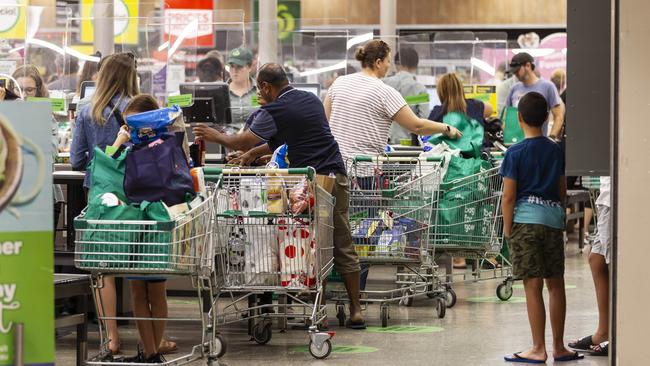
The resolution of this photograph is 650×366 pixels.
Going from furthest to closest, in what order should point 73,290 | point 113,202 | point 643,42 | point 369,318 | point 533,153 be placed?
point 369,318
point 533,153
point 113,202
point 73,290
point 643,42

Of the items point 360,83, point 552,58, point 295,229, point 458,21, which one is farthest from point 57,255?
point 458,21

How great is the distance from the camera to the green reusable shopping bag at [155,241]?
5707mm

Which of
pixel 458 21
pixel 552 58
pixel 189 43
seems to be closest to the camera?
pixel 189 43

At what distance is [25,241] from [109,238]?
7.12 ft

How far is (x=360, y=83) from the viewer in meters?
8.45

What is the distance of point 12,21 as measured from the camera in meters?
11.2

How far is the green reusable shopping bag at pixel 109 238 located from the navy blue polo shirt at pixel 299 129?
61.3 inches

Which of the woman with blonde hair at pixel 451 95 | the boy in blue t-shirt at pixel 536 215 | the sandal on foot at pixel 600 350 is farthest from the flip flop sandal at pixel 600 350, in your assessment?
the woman with blonde hair at pixel 451 95

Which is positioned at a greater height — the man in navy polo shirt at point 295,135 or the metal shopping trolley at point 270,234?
the man in navy polo shirt at point 295,135

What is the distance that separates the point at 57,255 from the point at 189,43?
3.81m

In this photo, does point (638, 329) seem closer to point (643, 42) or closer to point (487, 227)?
point (643, 42)

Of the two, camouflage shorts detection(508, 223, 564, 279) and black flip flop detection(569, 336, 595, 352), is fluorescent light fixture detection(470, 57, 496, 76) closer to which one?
black flip flop detection(569, 336, 595, 352)

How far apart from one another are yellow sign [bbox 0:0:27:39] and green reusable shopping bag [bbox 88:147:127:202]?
5.43 m

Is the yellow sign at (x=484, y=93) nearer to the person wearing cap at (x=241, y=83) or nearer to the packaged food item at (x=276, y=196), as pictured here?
the person wearing cap at (x=241, y=83)
